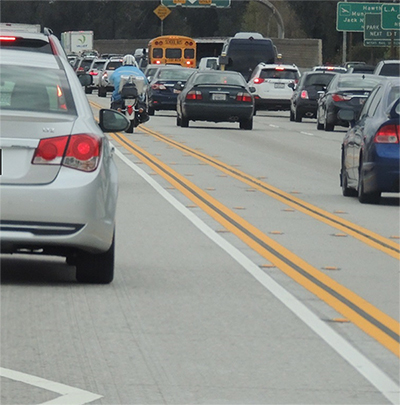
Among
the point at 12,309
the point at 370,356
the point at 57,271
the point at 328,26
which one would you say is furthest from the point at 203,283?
the point at 328,26

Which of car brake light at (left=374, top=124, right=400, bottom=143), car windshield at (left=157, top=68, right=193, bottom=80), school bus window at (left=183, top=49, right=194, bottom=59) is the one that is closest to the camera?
car brake light at (left=374, top=124, right=400, bottom=143)

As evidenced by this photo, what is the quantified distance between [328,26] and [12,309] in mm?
101473

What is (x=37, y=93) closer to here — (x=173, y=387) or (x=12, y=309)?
(x=12, y=309)

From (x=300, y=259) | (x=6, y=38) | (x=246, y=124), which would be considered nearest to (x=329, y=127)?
(x=246, y=124)

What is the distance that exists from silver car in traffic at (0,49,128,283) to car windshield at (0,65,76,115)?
0.4 inches

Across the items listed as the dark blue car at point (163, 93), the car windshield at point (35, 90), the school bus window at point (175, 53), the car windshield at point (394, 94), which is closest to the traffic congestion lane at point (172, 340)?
the car windshield at point (35, 90)

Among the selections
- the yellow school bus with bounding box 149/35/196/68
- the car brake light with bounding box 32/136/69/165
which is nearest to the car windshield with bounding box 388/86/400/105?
the car brake light with bounding box 32/136/69/165

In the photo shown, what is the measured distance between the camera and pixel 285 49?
91.2 m

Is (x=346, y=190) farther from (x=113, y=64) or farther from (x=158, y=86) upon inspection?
(x=113, y=64)

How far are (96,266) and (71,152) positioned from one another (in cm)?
87

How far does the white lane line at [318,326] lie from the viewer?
6.70 metres

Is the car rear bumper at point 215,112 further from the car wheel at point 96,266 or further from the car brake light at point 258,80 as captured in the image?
the car wheel at point 96,266

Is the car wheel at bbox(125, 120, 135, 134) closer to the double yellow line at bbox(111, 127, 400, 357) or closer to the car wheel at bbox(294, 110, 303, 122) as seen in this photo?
the double yellow line at bbox(111, 127, 400, 357)

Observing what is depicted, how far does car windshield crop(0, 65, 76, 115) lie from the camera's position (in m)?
9.41
